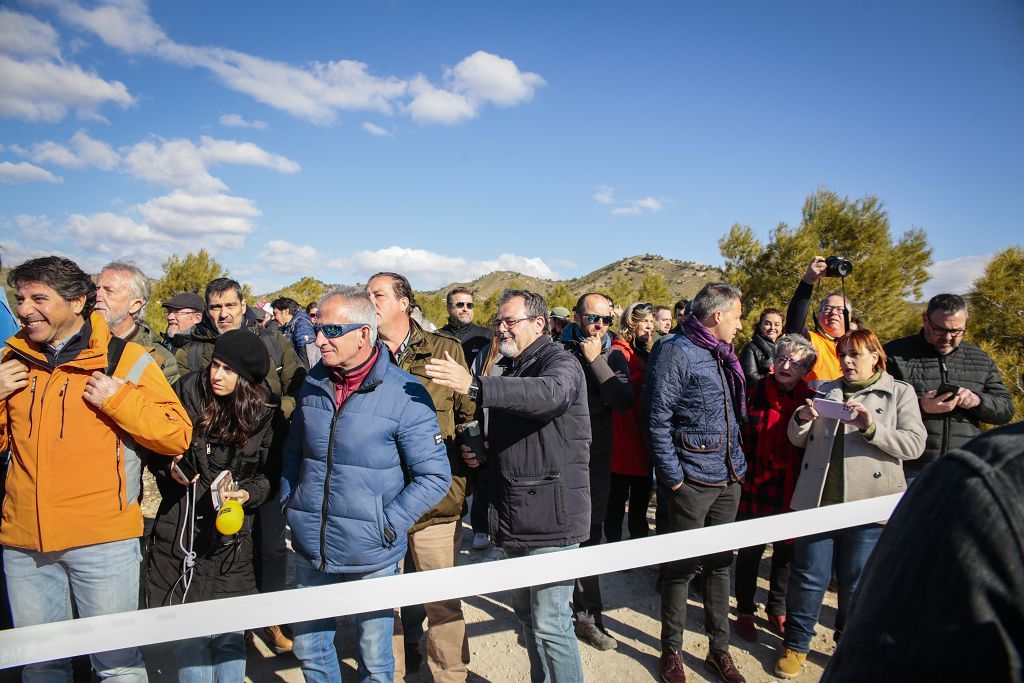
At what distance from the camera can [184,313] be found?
4508 millimetres

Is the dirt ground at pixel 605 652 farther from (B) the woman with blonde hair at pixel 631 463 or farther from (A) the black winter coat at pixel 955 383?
(A) the black winter coat at pixel 955 383

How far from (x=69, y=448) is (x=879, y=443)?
14.4 ft

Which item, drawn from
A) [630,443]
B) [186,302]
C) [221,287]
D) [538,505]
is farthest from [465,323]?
[538,505]

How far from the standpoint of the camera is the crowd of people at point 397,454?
2.43 meters

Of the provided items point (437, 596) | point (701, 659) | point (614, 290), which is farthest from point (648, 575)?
point (614, 290)

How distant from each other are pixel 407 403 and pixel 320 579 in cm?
96

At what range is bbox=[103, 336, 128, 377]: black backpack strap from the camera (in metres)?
2.52

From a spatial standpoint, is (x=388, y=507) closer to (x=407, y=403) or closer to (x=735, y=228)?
(x=407, y=403)

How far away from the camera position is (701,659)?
141 inches

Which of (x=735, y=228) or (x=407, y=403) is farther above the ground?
(x=735, y=228)

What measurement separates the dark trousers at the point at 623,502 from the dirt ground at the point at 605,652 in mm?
557

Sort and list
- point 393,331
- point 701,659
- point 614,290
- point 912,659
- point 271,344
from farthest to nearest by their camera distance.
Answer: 1. point 614,290
2. point 271,344
3. point 701,659
4. point 393,331
5. point 912,659

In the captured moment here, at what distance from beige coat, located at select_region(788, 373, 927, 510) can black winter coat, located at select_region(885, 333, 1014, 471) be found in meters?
0.56

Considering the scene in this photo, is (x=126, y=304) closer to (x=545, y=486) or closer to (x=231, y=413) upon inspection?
(x=231, y=413)
